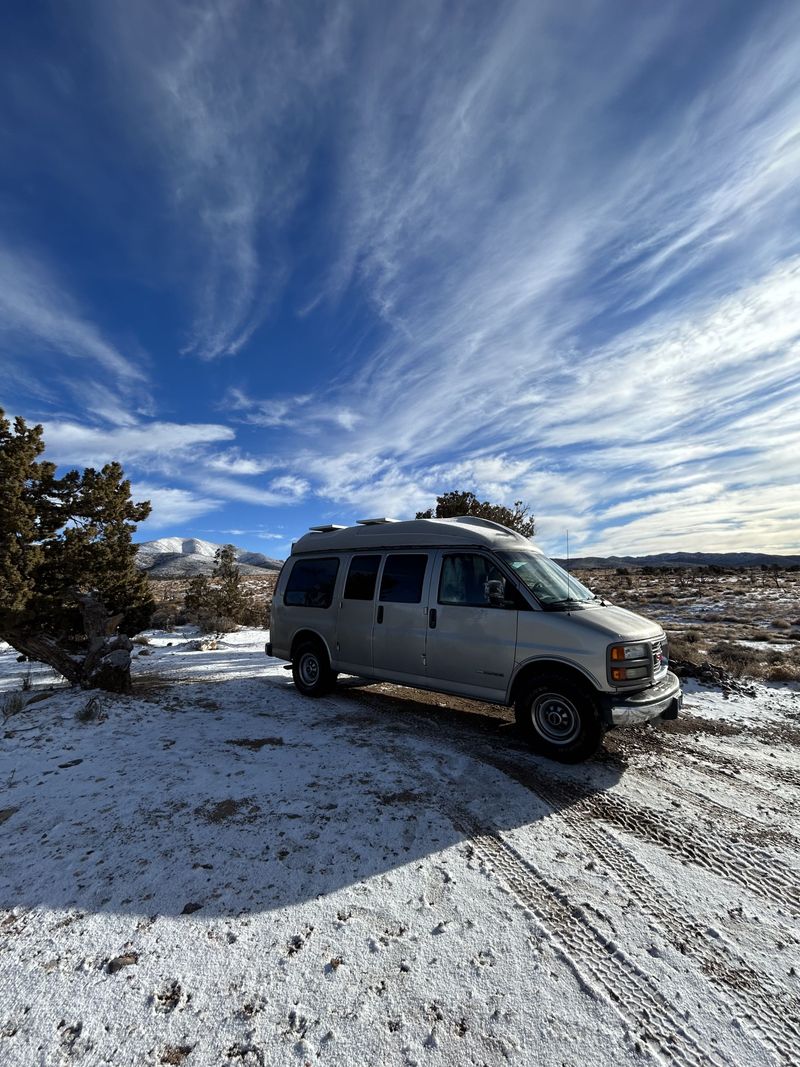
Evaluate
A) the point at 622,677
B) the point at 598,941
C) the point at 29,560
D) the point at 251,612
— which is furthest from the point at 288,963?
the point at 251,612

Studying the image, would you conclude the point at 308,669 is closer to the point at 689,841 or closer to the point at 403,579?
the point at 403,579

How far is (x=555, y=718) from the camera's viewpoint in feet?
16.2

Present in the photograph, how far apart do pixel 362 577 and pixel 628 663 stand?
3660 mm

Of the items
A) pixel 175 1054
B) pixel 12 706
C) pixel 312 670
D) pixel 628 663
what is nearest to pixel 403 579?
pixel 312 670

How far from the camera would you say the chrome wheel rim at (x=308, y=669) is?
24.3 feet

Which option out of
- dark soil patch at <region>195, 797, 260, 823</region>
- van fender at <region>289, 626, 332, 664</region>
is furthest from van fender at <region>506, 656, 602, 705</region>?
van fender at <region>289, 626, 332, 664</region>

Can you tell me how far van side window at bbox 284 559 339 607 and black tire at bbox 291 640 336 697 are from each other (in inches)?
26.5

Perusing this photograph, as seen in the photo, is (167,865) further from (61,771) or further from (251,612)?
(251,612)

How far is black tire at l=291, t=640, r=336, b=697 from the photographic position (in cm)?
725

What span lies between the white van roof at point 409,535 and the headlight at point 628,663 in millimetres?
1792

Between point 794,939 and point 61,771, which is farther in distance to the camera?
point 61,771

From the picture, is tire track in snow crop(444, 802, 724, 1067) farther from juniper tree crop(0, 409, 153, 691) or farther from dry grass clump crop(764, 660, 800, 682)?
dry grass clump crop(764, 660, 800, 682)

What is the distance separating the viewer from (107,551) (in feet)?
31.2

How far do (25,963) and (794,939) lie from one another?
406cm
